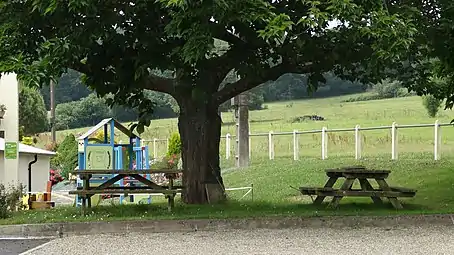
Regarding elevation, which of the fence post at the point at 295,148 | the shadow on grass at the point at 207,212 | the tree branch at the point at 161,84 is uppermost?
the tree branch at the point at 161,84

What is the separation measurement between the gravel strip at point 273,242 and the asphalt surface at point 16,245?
0.26m

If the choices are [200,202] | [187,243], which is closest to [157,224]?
[187,243]

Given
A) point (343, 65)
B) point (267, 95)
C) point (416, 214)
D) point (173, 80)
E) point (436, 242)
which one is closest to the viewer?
point (436, 242)

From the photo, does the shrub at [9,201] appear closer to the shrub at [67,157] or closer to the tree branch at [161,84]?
the tree branch at [161,84]

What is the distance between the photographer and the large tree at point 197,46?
420 inches

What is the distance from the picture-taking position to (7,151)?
15.9m

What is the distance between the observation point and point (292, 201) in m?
17.2

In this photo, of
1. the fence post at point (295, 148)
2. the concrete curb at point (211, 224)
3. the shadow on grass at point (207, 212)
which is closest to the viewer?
the concrete curb at point (211, 224)

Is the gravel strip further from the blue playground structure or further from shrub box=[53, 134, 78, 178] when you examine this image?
shrub box=[53, 134, 78, 178]

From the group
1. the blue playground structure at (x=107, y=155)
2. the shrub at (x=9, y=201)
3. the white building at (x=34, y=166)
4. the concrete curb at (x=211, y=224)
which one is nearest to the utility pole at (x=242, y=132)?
the white building at (x=34, y=166)

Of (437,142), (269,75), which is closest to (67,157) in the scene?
(437,142)

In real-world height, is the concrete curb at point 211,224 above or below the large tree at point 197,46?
below

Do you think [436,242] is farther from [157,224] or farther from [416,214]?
[157,224]

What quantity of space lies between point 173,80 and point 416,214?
5.58 metres
